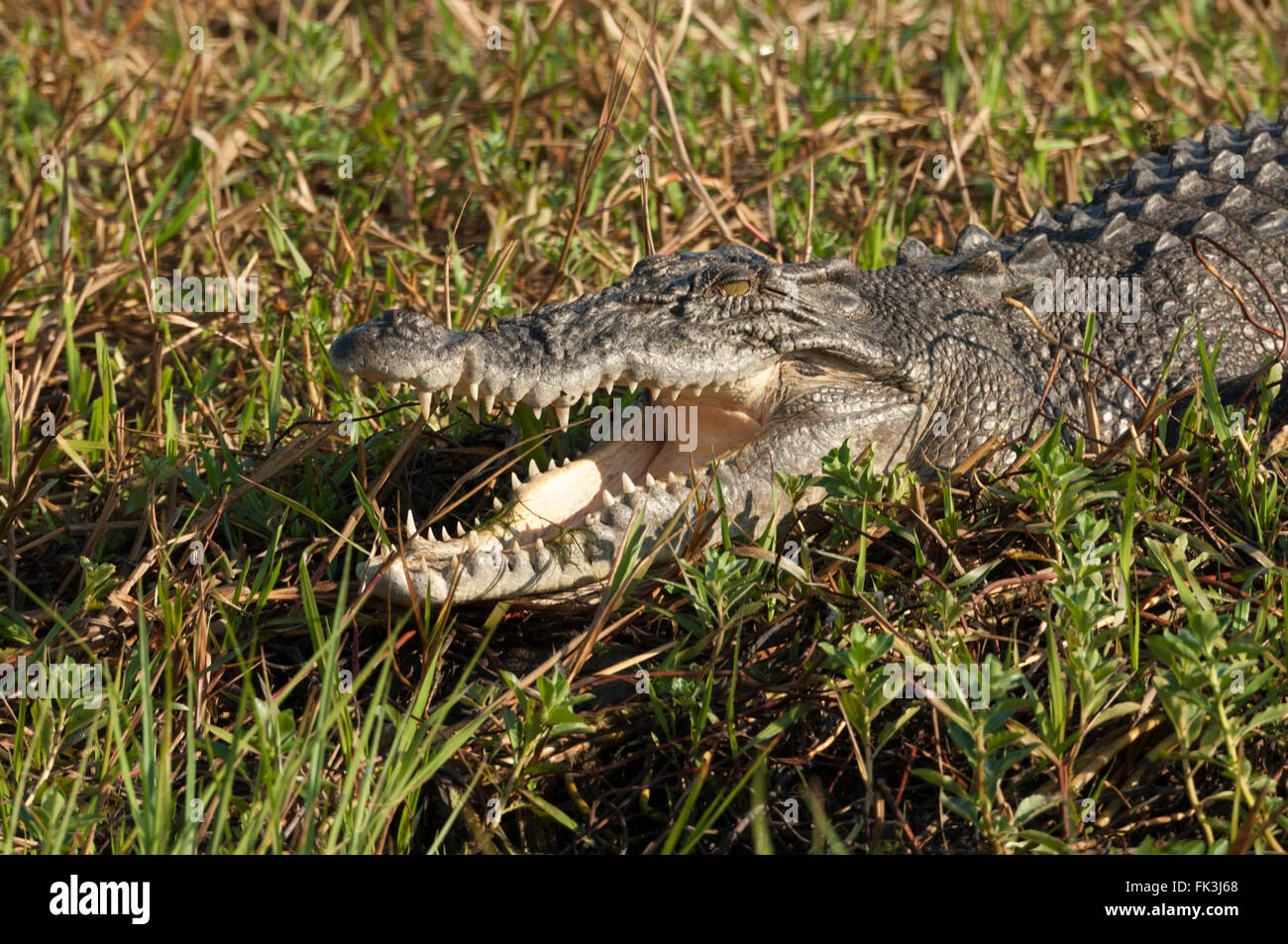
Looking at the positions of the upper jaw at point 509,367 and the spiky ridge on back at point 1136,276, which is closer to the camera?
the upper jaw at point 509,367

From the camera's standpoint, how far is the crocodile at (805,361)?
318 centimetres

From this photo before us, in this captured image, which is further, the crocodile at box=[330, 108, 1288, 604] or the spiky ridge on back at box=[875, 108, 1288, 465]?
the spiky ridge on back at box=[875, 108, 1288, 465]

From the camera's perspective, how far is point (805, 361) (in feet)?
11.8

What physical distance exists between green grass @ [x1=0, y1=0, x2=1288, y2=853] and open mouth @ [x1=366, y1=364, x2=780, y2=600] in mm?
139

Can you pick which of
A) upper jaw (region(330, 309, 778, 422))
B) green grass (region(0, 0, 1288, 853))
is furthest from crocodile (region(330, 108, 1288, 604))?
green grass (region(0, 0, 1288, 853))

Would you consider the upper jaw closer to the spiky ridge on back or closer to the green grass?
the green grass

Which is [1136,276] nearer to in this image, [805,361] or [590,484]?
[805,361]

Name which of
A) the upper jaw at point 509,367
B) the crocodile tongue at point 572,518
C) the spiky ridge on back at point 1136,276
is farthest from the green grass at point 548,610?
the spiky ridge on back at point 1136,276

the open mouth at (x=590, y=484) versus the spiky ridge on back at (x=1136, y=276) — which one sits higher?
the spiky ridge on back at (x=1136, y=276)

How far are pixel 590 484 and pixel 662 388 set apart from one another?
354 mm

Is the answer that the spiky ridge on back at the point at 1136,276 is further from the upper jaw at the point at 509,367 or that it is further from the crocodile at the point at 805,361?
the upper jaw at the point at 509,367

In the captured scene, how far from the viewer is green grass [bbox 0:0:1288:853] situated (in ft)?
8.54

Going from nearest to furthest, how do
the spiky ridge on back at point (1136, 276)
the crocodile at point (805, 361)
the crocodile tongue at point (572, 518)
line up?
the crocodile tongue at point (572, 518), the crocodile at point (805, 361), the spiky ridge on back at point (1136, 276)

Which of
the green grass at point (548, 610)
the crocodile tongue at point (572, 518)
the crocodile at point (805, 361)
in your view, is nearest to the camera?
the green grass at point (548, 610)
